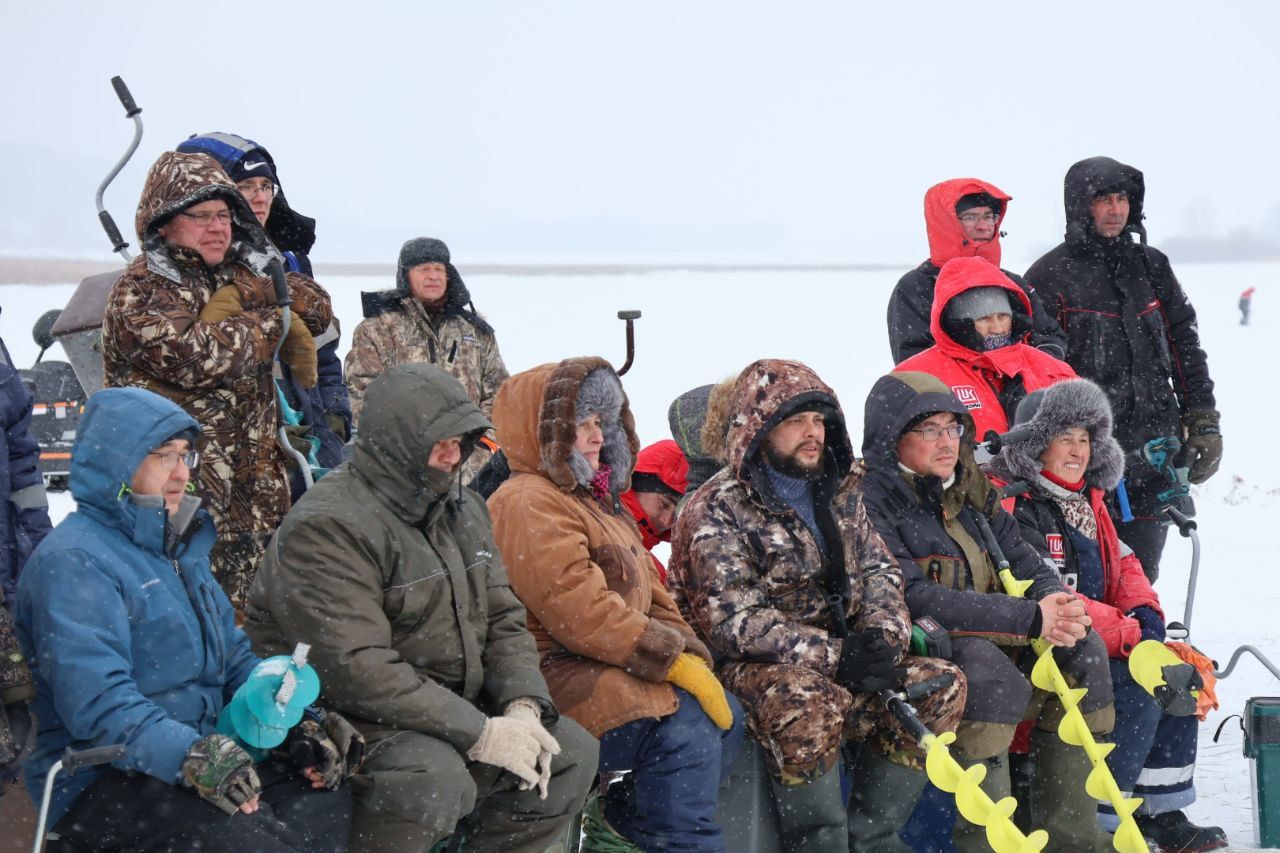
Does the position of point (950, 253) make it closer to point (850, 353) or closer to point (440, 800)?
point (440, 800)

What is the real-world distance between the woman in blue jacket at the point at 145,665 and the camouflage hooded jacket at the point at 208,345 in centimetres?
83

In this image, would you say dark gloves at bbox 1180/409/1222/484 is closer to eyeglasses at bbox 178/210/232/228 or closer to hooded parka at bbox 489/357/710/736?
hooded parka at bbox 489/357/710/736

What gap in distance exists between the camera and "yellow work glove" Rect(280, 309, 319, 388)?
177 inches

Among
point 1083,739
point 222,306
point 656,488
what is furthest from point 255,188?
point 1083,739

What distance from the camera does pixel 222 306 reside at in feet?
13.9

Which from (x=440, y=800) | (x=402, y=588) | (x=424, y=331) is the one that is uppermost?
(x=424, y=331)

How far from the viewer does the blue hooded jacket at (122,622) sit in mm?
2910

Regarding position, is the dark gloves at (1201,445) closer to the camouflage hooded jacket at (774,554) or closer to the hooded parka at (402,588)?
the camouflage hooded jacket at (774,554)

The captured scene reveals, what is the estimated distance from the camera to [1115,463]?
5188 millimetres

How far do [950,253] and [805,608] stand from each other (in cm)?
239

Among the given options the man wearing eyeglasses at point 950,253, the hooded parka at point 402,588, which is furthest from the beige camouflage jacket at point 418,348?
the hooded parka at point 402,588

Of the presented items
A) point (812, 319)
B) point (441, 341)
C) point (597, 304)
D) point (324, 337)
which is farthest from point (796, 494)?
point (597, 304)

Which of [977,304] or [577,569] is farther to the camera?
[977,304]

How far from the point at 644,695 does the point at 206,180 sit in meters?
1.91
